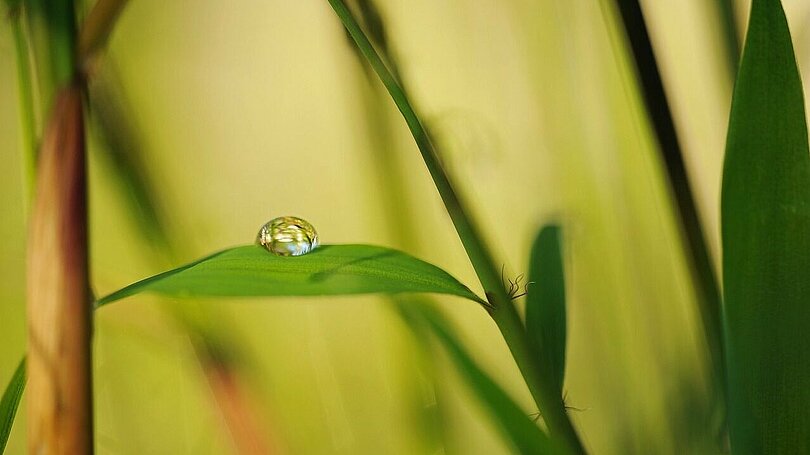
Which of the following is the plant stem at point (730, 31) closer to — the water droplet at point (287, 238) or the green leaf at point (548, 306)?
the green leaf at point (548, 306)

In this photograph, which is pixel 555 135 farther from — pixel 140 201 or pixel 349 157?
pixel 140 201

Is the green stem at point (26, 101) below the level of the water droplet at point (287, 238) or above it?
above

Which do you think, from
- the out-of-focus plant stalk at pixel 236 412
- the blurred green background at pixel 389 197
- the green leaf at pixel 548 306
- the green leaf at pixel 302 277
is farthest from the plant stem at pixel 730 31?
the out-of-focus plant stalk at pixel 236 412

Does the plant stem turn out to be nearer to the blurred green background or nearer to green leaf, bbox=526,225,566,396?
the blurred green background

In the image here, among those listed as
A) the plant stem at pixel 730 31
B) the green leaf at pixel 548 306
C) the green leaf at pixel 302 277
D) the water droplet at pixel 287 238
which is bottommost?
the green leaf at pixel 548 306

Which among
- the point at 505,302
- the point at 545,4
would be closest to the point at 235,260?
the point at 505,302

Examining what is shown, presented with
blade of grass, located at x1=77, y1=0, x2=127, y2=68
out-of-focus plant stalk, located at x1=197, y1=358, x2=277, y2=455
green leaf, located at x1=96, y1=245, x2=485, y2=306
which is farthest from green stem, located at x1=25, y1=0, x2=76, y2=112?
out-of-focus plant stalk, located at x1=197, y1=358, x2=277, y2=455

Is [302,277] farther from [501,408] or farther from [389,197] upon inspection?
[389,197]
